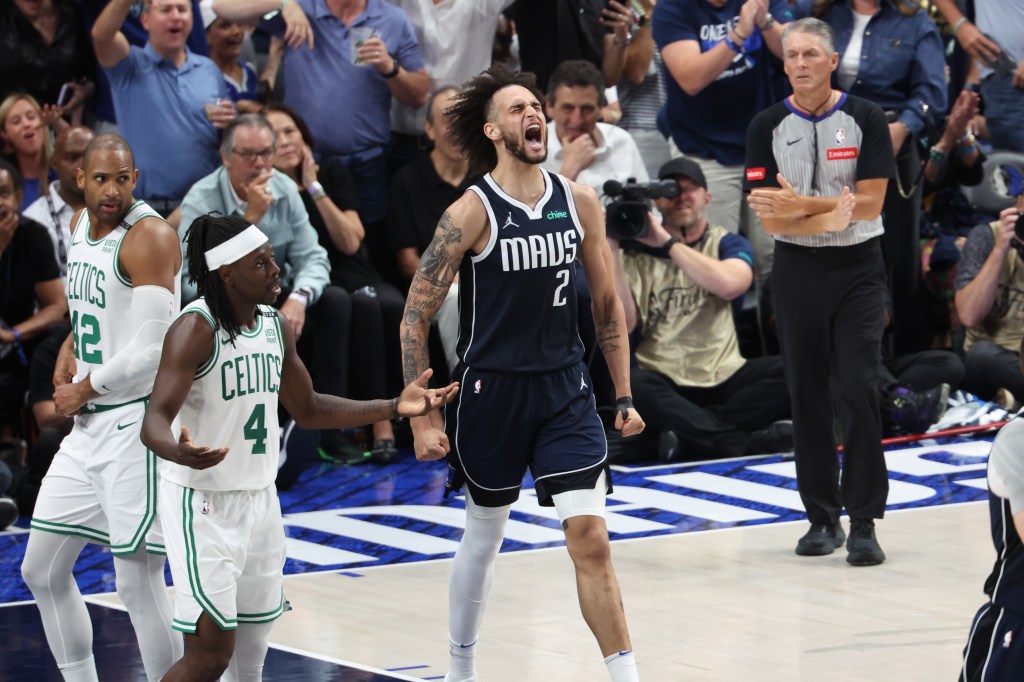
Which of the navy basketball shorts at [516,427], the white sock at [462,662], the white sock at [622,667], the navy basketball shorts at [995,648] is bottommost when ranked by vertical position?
the white sock at [462,662]

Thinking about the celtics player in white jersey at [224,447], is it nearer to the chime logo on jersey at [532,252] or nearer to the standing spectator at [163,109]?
the chime logo on jersey at [532,252]

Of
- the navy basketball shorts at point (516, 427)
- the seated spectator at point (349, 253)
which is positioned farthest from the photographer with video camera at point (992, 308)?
the navy basketball shorts at point (516, 427)

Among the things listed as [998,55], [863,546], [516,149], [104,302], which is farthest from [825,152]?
[998,55]

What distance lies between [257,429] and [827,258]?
321 centimetres

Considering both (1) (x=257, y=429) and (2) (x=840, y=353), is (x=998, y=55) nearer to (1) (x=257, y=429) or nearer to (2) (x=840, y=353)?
(2) (x=840, y=353)

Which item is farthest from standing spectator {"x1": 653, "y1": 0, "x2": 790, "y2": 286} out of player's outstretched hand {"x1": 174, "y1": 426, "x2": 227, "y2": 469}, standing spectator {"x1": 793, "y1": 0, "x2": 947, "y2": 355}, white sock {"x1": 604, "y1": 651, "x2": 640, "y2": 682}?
player's outstretched hand {"x1": 174, "y1": 426, "x2": 227, "y2": 469}

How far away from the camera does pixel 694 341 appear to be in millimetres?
9516

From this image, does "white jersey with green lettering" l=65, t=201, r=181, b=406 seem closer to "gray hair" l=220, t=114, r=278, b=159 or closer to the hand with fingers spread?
the hand with fingers spread

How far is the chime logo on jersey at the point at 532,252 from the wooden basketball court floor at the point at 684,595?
138 centimetres

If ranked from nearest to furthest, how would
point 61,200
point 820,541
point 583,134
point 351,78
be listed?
point 820,541 → point 61,200 → point 583,134 → point 351,78

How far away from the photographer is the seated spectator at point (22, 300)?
8.78 meters

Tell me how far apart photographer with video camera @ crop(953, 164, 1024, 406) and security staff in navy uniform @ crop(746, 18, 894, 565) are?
288cm

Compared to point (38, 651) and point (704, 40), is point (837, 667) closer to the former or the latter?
point (38, 651)

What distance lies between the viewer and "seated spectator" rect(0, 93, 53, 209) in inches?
361
